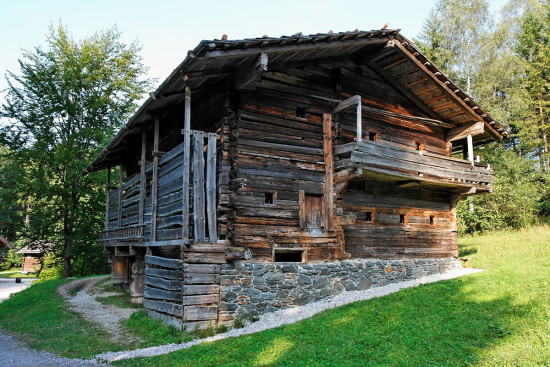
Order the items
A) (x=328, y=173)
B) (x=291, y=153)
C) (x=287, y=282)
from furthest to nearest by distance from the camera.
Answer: (x=328, y=173), (x=291, y=153), (x=287, y=282)

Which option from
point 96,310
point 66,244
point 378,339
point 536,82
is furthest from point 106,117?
point 536,82

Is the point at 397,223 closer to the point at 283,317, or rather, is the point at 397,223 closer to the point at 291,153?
the point at 291,153

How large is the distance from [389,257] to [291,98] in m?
7.13

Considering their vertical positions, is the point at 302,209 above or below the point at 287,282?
above

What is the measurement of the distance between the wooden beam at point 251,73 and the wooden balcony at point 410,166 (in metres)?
3.95

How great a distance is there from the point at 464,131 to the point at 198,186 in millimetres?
12550

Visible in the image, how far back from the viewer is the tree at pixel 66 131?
89.9ft

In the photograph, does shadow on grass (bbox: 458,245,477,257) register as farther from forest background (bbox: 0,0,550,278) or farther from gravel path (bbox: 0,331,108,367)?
gravel path (bbox: 0,331,108,367)

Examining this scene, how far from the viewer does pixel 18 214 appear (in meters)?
36.1

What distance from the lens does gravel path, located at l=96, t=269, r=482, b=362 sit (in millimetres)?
9594

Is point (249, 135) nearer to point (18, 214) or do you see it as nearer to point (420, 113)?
point (420, 113)

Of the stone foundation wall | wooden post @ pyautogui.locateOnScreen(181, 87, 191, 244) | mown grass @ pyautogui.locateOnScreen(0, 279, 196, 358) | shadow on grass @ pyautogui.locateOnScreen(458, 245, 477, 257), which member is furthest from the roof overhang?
mown grass @ pyautogui.locateOnScreen(0, 279, 196, 358)

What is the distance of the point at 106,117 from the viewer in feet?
99.8

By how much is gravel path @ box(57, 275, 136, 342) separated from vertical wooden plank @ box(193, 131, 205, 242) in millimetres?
3473
